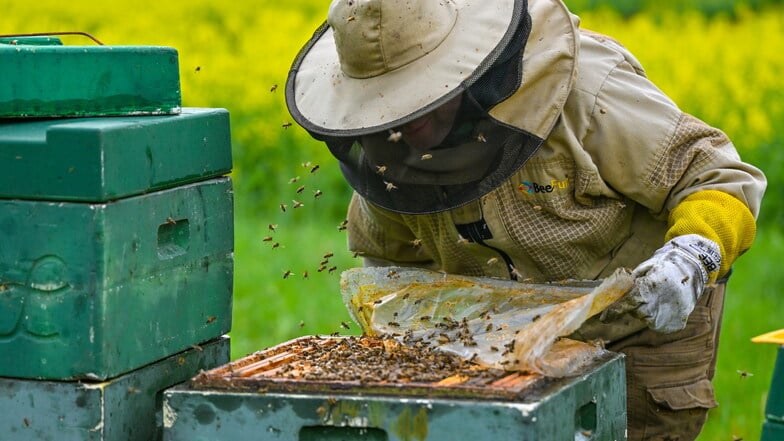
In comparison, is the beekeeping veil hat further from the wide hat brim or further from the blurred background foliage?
the blurred background foliage

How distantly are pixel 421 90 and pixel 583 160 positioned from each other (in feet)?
1.85

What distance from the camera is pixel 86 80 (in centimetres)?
284

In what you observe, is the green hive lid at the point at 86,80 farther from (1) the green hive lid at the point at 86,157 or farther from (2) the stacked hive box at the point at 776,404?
(2) the stacked hive box at the point at 776,404

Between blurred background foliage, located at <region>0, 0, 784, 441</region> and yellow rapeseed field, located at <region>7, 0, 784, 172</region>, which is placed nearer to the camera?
blurred background foliage, located at <region>0, 0, 784, 441</region>

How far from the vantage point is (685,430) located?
3.65 m

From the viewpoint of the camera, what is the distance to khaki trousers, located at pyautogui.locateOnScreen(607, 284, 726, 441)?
3582 mm

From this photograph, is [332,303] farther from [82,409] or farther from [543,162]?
[82,409]

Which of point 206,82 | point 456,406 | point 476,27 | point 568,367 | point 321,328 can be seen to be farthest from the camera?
point 206,82

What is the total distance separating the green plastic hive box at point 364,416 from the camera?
2.44 meters

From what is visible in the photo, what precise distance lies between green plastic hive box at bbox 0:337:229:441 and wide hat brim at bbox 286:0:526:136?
74 cm

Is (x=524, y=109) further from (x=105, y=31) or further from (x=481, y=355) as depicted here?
(x=105, y=31)

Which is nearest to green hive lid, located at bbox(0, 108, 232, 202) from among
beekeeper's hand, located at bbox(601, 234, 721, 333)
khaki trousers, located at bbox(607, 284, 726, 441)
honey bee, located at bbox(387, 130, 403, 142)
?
honey bee, located at bbox(387, 130, 403, 142)

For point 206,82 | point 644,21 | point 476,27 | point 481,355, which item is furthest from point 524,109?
point 644,21

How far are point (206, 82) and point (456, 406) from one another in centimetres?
882
